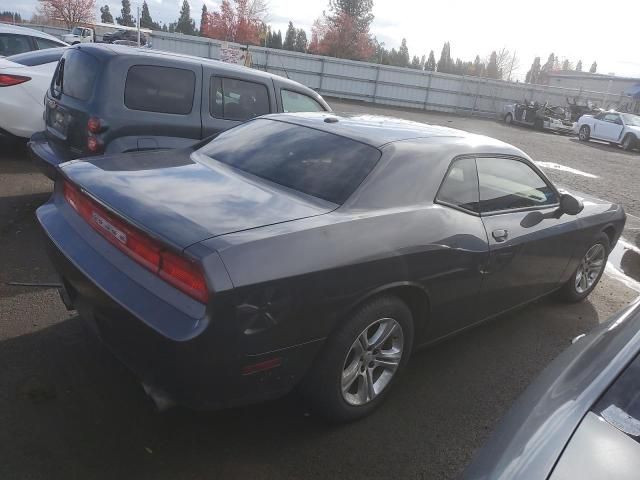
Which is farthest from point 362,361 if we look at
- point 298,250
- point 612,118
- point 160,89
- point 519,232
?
point 612,118

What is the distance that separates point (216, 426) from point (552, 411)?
1666 millimetres

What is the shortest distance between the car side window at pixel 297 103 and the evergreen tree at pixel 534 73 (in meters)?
94.1

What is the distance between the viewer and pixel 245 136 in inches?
140

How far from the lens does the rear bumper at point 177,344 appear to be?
204 cm

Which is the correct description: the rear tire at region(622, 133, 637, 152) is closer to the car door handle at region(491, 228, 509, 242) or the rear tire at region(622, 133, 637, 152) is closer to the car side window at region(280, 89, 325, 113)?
the car side window at region(280, 89, 325, 113)

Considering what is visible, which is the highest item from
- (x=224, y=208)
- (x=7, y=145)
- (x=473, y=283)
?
(x=224, y=208)

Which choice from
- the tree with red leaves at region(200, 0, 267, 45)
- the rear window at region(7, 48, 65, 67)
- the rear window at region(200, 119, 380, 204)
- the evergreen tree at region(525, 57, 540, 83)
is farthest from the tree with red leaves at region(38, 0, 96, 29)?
the evergreen tree at region(525, 57, 540, 83)

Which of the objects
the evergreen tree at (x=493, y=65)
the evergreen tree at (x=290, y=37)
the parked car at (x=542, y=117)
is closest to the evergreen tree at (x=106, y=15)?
the evergreen tree at (x=290, y=37)

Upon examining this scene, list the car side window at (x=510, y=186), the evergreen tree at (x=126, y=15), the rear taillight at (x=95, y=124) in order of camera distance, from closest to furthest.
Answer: the car side window at (x=510, y=186)
the rear taillight at (x=95, y=124)
the evergreen tree at (x=126, y=15)

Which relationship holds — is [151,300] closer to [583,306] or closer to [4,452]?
[4,452]

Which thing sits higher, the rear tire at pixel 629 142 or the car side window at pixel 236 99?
the car side window at pixel 236 99

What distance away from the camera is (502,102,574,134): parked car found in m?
25.4

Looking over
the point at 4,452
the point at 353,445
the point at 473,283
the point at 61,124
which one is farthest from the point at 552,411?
the point at 61,124

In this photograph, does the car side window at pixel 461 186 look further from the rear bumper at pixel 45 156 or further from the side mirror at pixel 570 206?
the rear bumper at pixel 45 156
